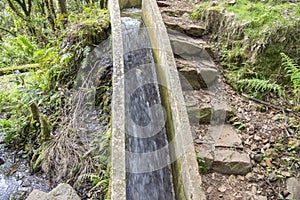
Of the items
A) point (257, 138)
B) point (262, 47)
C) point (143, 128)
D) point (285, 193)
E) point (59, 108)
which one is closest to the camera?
point (285, 193)

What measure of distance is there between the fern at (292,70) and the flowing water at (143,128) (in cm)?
175

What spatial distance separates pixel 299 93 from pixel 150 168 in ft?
6.98

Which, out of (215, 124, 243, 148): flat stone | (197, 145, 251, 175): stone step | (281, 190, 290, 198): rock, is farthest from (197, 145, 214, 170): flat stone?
(281, 190, 290, 198): rock

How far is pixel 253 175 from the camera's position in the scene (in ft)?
8.77

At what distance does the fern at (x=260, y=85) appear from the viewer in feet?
10.1

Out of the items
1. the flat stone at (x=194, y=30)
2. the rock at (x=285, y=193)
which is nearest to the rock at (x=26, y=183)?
the rock at (x=285, y=193)

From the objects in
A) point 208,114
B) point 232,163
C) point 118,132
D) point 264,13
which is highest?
point 264,13

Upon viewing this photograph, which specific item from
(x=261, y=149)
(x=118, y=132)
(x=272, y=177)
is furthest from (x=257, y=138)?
(x=118, y=132)

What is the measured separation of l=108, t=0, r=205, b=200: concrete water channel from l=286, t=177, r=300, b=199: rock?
959 millimetres

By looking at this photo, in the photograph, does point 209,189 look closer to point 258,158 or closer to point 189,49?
point 258,158

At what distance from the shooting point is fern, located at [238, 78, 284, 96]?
309 centimetres

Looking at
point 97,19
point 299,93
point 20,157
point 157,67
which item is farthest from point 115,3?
point 299,93

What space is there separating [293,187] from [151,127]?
1851 millimetres

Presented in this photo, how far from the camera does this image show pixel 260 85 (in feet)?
10.3
